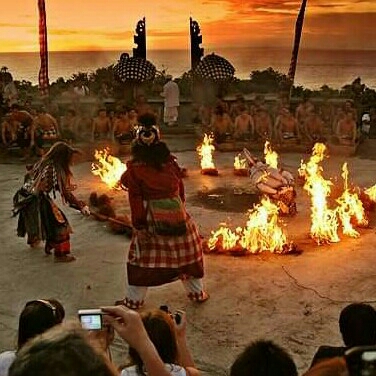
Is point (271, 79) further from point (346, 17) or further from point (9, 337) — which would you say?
point (9, 337)

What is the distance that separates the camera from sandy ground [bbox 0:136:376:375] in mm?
6285

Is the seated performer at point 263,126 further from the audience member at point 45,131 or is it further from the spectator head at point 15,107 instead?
the spectator head at point 15,107

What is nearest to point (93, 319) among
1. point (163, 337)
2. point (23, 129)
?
point (163, 337)

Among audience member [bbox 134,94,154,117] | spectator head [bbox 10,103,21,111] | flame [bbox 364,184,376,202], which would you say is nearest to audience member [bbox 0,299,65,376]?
flame [bbox 364,184,376,202]

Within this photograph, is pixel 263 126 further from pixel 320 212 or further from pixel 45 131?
pixel 320 212

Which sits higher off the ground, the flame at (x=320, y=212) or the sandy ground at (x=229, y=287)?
the flame at (x=320, y=212)

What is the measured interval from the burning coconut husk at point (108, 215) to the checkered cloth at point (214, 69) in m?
8.23

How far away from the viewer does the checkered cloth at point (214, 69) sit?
61.6 feet

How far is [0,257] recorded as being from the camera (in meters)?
8.65

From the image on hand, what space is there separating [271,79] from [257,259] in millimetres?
15957

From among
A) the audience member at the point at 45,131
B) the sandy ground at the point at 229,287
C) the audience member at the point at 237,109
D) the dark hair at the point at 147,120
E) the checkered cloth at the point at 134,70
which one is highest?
the checkered cloth at the point at 134,70

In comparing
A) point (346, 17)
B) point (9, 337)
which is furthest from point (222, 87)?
point (346, 17)

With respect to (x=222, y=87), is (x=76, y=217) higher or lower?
lower

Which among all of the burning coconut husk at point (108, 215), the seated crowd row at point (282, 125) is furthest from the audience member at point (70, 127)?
the burning coconut husk at point (108, 215)
